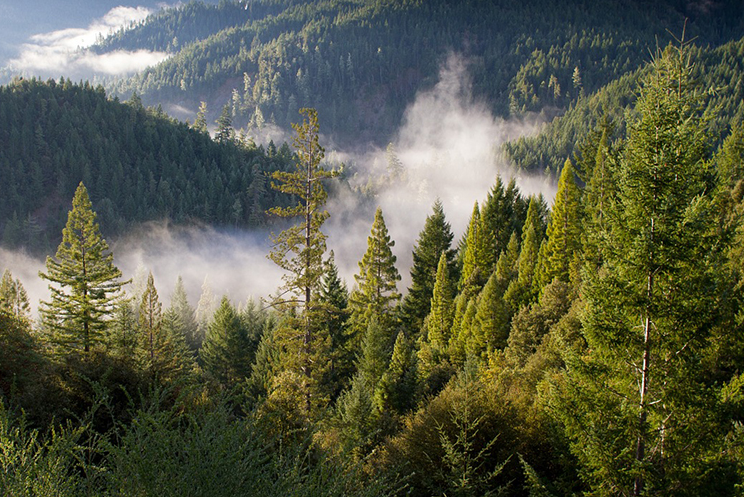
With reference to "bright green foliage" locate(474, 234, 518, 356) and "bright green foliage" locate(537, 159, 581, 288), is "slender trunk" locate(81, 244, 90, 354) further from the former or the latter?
"bright green foliage" locate(537, 159, 581, 288)

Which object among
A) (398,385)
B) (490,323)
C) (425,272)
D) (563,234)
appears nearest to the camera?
(398,385)

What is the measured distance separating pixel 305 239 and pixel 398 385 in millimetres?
14787

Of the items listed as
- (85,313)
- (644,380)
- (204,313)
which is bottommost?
(204,313)

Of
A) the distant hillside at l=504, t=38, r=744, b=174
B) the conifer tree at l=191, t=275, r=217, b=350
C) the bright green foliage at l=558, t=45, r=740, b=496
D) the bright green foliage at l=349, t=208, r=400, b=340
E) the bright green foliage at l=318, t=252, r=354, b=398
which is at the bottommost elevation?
the conifer tree at l=191, t=275, r=217, b=350

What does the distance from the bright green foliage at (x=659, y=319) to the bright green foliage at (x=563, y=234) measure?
25031 mm

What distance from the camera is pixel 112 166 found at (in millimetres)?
133250

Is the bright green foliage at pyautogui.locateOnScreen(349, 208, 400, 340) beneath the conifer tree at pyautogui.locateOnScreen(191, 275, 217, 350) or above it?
above

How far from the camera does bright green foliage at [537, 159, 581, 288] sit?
35.0 metres

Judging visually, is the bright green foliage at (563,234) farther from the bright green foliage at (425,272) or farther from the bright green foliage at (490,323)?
the bright green foliage at (425,272)

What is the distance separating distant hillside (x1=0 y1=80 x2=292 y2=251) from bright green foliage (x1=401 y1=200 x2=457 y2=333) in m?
98.9

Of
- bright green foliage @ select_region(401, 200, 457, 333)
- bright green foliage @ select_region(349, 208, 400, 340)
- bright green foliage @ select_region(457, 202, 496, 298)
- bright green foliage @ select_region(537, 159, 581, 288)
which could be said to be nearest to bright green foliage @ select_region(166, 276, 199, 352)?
bright green foliage @ select_region(401, 200, 457, 333)

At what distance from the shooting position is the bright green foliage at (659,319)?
9984 millimetres

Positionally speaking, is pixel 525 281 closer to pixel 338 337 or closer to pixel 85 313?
pixel 338 337

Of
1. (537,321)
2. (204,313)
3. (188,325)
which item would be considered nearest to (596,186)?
(537,321)
